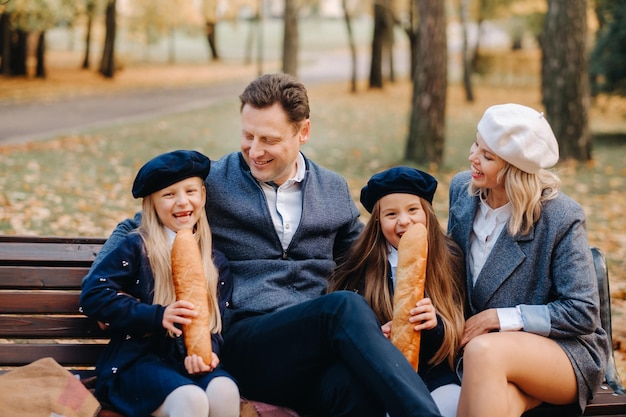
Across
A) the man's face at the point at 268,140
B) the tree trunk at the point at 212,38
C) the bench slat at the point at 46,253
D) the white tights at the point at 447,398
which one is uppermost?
the tree trunk at the point at 212,38

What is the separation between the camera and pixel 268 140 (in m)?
3.78

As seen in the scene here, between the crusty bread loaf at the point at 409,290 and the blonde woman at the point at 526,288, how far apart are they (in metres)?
0.23

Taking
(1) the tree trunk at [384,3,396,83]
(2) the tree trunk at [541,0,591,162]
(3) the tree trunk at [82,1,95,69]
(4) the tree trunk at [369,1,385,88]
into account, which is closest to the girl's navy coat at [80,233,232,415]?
(2) the tree trunk at [541,0,591,162]

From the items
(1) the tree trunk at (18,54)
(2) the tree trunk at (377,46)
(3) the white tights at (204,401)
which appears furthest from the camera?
(1) the tree trunk at (18,54)

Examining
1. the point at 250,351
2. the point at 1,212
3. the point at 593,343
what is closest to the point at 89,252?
the point at 250,351

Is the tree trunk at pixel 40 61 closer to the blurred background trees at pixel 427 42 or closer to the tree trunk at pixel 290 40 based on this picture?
the blurred background trees at pixel 427 42

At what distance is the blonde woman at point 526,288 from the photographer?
3250mm

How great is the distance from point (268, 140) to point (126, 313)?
1.04 meters

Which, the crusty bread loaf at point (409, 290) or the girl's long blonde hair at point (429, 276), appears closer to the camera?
the crusty bread loaf at point (409, 290)

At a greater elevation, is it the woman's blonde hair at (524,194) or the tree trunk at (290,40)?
the tree trunk at (290,40)

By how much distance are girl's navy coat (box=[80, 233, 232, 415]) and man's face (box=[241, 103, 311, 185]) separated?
666 mm

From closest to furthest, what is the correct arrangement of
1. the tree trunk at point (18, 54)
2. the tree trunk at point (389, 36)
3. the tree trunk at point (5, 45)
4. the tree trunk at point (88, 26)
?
the tree trunk at point (389, 36) → the tree trunk at point (5, 45) → the tree trunk at point (88, 26) → the tree trunk at point (18, 54)

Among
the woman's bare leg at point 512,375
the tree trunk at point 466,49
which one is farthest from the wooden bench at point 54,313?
the tree trunk at point 466,49

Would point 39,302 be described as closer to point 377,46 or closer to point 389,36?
point 377,46
